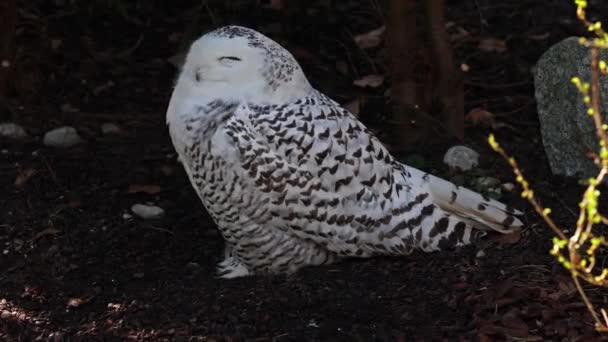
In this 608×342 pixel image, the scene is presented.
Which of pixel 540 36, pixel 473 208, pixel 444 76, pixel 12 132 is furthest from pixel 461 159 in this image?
pixel 12 132

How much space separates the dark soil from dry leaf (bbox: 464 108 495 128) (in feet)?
0.09

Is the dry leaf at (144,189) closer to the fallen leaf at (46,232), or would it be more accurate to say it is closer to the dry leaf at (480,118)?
the fallen leaf at (46,232)

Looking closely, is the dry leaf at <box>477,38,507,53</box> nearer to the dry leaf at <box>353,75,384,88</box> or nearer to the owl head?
the dry leaf at <box>353,75,384,88</box>

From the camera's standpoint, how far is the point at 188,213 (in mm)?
5117

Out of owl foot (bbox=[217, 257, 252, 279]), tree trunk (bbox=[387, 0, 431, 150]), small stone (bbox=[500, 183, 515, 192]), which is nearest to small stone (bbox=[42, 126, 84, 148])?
owl foot (bbox=[217, 257, 252, 279])

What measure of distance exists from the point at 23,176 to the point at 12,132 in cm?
49

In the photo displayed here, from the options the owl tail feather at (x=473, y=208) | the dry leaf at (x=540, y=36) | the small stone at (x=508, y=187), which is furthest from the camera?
the dry leaf at (x=540, y=36)

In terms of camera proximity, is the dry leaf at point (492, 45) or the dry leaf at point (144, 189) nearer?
the dry leaf at point (144, 189)

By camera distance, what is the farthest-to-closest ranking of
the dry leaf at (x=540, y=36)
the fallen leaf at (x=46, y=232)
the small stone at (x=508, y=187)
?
1. the dry leaf at (x=540, y=36)
2. the small stone at (x=508, y=187)
3. the fallen leaf at (x=46, y=232)

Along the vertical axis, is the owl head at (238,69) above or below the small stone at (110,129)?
above

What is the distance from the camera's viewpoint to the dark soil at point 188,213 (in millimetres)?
3883

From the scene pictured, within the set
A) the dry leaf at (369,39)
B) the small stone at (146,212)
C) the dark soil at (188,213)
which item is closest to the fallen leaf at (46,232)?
the dark soil at (188,213)

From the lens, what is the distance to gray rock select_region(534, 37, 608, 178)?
190 inches

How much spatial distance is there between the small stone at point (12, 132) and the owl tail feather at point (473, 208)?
248 cm
